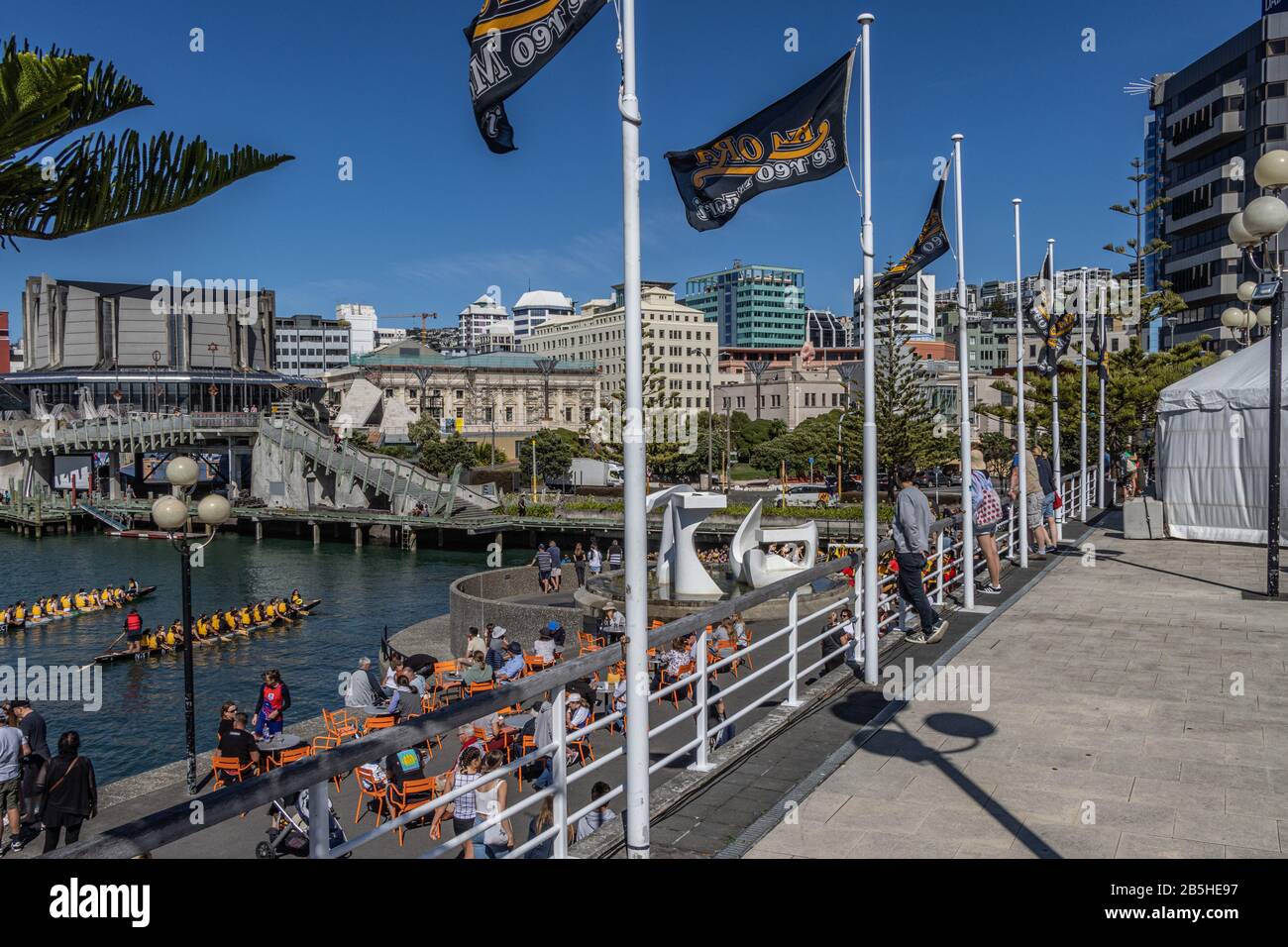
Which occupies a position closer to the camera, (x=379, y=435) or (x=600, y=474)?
(x=600, y=474)

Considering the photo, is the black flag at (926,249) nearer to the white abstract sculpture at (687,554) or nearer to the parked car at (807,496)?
the white abstract sculpture at (687,554)

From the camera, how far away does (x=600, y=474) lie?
89.2 m

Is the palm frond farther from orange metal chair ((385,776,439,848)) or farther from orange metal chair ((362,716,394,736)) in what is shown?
orange metal chair ((362,716,394,736))

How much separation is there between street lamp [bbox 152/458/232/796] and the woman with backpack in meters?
10.6

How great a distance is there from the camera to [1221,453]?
2070cm

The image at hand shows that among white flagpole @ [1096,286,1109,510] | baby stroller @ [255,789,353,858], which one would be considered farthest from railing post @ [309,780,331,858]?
white flagpole @ [1096,286,1109,510]

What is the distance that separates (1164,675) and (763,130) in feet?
20.5

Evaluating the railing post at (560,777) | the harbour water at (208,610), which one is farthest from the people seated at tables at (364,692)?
the railing post at (560,777)

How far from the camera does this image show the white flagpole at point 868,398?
9414 mm

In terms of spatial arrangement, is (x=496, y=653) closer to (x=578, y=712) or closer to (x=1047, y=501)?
(x=578, y=712)

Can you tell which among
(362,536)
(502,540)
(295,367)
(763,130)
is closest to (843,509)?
(502,540)
